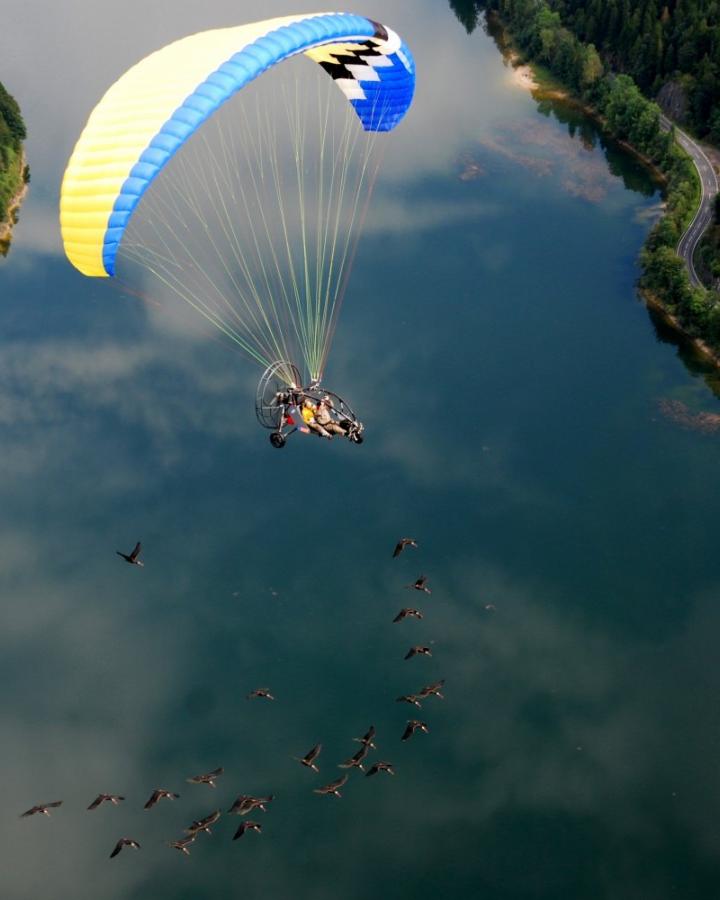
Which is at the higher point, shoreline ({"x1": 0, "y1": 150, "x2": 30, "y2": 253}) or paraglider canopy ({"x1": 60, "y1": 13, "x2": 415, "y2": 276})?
paraglider canopy ({"x1": 60, "y1": 13, "x2": 415, "y2": 276})

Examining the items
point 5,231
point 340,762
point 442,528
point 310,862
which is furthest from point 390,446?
point 5,231

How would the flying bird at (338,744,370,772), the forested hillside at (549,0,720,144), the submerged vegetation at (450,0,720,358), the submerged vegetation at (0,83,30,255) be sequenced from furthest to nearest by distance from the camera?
→ the forested hillside at (549,0,720,144)
the submerged vegetation at (0,83,30,255)
the submerged vegetation at (450,0,720,358)
the flying bird at (338,744,370,772)

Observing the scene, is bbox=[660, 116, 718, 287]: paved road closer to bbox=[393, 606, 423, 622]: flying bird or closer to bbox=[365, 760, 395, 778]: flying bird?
bbox=[393, 606, 423, 622]: flying bird

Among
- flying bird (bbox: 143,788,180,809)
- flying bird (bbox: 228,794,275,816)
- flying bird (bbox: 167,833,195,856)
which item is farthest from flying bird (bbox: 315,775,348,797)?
flying bird (bbox: 143,788,180,809)

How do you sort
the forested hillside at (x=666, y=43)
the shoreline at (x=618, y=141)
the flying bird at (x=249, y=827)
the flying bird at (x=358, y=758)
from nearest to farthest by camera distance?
the flying bird at (x=249, y=827) → the flying bird at (x=358, y=758) → the shoreline at (x=618, y=141) → the forested hillside at (x=666, y=43)

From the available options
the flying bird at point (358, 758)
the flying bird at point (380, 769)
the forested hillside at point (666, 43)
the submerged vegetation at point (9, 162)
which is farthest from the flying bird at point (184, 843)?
the forested hillside at point (666, 43)

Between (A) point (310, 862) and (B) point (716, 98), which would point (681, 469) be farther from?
(B) point (716, 98)

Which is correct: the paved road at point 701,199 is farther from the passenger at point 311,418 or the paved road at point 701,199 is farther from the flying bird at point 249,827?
the flying bird at point 249,827

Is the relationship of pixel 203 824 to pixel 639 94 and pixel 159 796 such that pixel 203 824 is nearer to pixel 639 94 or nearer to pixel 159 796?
pixel 159 796
